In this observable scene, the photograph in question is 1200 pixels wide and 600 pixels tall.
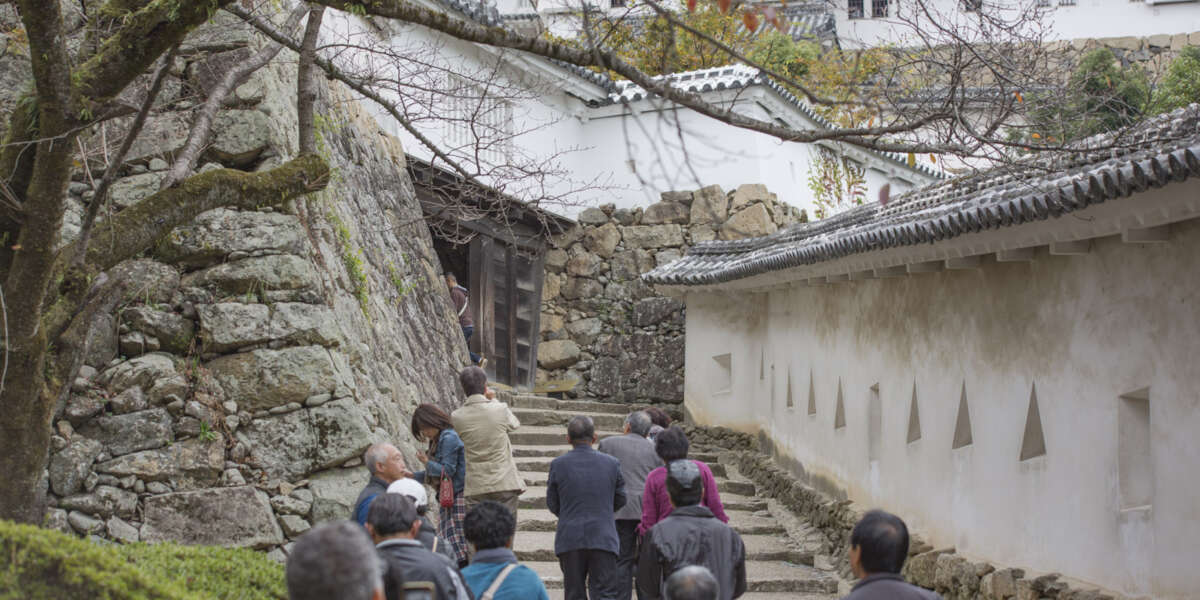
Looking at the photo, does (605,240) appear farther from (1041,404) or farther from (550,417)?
(1041,404)

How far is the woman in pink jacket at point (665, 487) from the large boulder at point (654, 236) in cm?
1234

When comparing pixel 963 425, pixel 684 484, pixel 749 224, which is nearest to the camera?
pixel 684 484

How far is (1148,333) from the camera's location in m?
6.09

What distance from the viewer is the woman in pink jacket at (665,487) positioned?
260 inches

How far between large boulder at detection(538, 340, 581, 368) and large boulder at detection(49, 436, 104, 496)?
38.8ft

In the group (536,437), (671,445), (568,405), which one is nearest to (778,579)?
(671,445)

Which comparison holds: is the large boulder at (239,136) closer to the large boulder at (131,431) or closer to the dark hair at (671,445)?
the large boulder at (131,431)

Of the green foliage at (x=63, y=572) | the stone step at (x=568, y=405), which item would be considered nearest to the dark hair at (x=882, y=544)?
the green foliage at (x=63, y=572)

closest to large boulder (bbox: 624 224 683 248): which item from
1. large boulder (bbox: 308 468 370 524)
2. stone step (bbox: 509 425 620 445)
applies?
stone step (bbox: 509 425 620 445)

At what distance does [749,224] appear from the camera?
718 inches

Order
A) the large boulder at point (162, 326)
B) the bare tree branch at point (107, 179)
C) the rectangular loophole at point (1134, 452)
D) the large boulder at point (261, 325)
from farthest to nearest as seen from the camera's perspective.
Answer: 1. the large boulder at point (261, 325)
2. the large boulder at point (162, 326)
3. the rectangular loophole at point (1134, 452)
4. the bare tree branch at point (107, 179)

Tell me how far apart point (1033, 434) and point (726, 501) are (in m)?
6.14

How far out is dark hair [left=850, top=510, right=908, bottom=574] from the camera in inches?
152

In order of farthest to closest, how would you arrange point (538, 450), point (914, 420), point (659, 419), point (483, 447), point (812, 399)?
point (538, 450) → point (812, 399) → point (914, 420) → point (659, 419) → point (483, 447)
